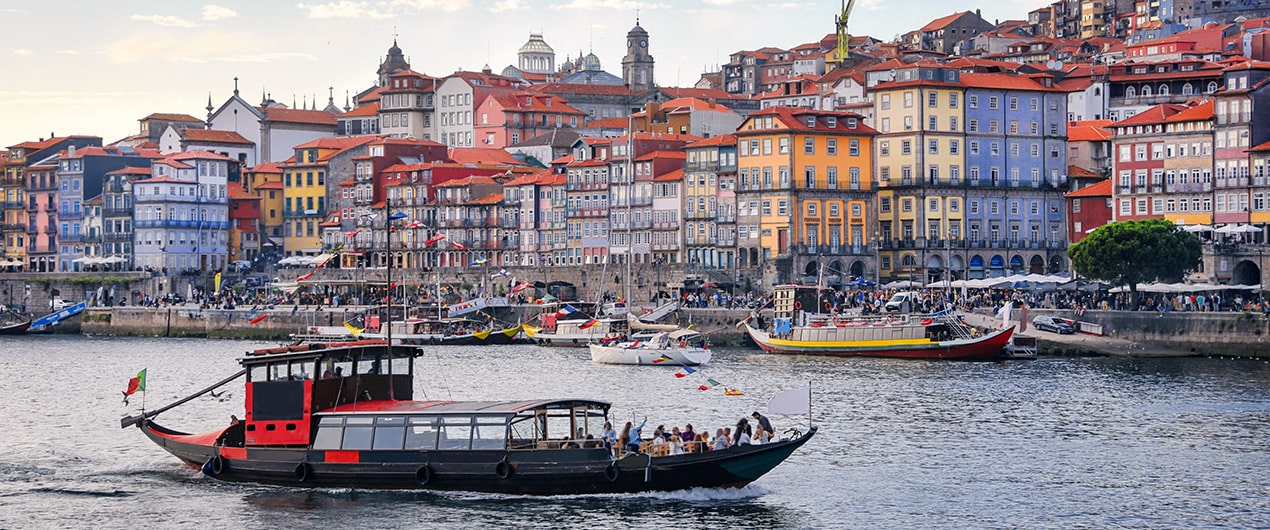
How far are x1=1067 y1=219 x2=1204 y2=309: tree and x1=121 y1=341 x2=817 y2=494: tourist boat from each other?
47748 mm

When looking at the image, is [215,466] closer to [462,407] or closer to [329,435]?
[329,435]

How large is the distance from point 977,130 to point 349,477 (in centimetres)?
7538

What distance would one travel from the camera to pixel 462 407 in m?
42.5

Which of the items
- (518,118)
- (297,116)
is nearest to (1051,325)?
(518,118)

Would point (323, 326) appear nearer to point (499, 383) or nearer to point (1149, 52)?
point (499, 383)

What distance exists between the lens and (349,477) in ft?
141

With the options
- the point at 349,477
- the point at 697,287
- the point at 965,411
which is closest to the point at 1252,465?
the point at 965,411

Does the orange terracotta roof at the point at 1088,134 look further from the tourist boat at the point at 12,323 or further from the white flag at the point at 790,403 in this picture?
the white flag at the point at 790,403

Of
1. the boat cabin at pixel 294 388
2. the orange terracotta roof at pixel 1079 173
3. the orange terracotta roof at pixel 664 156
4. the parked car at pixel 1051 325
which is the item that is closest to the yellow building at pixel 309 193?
the orange terracotta roof at pixel 664 156

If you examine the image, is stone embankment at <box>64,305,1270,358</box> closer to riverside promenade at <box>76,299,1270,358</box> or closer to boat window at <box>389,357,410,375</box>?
riverside promenade at <box>76,299,1270,358</box>

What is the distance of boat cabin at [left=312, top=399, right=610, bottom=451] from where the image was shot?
4159 cm

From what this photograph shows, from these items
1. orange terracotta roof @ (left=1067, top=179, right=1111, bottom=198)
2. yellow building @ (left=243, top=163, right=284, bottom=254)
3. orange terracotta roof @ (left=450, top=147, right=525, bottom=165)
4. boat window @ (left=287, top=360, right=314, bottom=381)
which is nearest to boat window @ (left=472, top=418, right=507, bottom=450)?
boat window @ (left=287, top=360, right=314, bottom=381)

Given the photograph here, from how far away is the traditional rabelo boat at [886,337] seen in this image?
269 feet

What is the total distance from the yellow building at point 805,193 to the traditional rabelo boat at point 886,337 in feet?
52.7
